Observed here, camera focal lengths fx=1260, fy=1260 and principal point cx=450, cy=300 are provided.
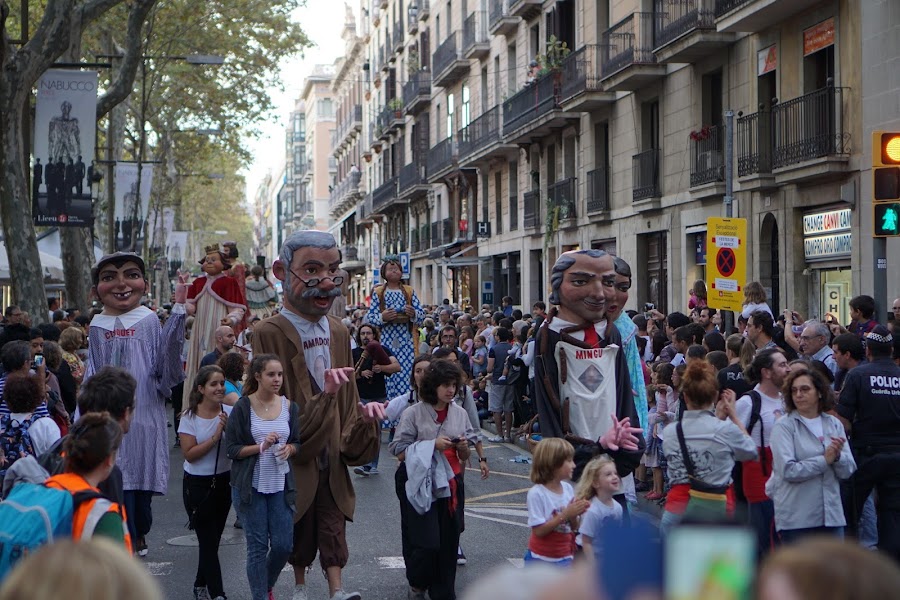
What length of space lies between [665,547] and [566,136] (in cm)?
3076

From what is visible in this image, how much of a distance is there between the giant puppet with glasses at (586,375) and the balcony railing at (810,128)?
1121cm


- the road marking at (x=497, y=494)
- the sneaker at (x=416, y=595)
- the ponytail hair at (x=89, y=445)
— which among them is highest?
the ponytail hair at (x=89, y=445)

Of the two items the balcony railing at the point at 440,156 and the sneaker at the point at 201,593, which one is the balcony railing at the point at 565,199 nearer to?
the balcony railing at the point at 440,156

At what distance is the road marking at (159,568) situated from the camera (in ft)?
29.1

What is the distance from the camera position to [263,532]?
23.8ft

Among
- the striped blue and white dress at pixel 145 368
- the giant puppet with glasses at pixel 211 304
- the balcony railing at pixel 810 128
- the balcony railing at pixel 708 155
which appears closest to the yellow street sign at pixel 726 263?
the balcony railing at pixel 810 128

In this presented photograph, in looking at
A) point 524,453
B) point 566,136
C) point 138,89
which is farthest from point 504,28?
point 524,453

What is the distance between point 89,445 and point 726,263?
1020cm

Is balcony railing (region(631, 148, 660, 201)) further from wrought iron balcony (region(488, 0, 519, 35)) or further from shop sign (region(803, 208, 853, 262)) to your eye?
wrought iron balcony (region(488, 0, 519, 35))

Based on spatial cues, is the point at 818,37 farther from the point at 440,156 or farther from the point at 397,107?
the point at 397,107

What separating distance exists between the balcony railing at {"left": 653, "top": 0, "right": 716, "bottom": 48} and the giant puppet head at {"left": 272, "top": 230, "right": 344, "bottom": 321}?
48.6 feet

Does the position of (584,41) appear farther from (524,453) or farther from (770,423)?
(770,423)

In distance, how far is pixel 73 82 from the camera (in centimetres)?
1939

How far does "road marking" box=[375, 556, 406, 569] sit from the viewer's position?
359 inches
